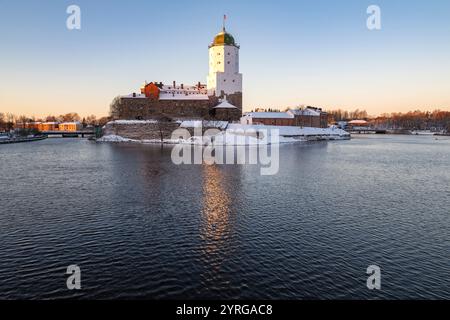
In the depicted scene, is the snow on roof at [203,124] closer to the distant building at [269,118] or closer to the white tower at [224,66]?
the distant building at [269,118]

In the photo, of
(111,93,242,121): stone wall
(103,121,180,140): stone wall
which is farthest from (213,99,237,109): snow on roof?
(103,121,180,140): stone wall

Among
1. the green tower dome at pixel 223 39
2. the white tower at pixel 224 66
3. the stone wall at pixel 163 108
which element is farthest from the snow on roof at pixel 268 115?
the green tower dome at pixel 223 39

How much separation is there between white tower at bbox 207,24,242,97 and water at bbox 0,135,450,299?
6557cm

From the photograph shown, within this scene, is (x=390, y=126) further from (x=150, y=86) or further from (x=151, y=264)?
(x=151, y=264)

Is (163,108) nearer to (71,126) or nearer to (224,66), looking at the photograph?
(224,66)

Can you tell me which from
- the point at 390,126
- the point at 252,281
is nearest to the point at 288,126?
the point at 252,281

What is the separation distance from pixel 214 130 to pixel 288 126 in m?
25.8

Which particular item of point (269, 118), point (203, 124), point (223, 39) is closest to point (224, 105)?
point (203, 124)

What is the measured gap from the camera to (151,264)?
1217 cm

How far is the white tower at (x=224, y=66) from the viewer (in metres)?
89.6

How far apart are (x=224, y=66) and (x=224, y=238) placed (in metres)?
80.2

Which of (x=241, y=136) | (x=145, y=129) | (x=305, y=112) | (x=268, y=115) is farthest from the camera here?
(x=305, y=112)

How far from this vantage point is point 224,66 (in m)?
89.6

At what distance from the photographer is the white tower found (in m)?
89.6
